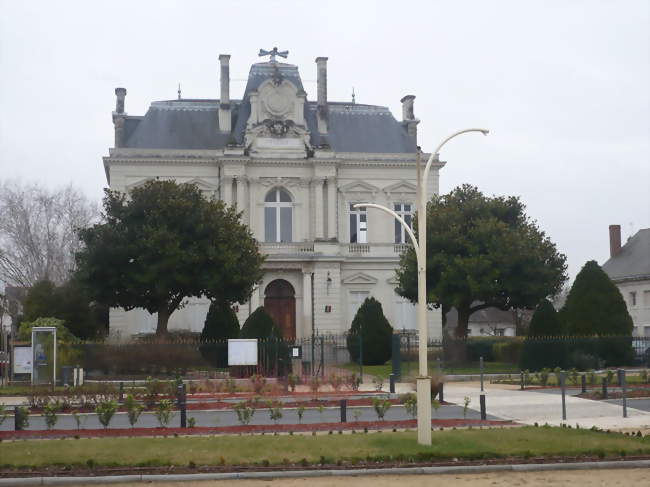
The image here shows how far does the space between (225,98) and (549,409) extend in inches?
1356

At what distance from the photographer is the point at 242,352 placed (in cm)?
3131

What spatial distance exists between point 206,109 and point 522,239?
21.5 metres

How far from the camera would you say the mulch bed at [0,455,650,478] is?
1366 centimetres

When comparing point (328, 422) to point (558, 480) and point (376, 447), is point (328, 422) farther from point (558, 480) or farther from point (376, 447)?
Result: point (558, 480)

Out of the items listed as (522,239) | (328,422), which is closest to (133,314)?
(522,239)

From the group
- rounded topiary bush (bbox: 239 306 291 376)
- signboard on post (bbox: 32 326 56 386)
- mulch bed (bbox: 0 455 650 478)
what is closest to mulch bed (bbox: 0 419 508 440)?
mulch bed (bbox: 0 455 650 478)

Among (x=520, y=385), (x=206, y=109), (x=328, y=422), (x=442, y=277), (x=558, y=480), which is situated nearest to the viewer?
(x=558, y=480)

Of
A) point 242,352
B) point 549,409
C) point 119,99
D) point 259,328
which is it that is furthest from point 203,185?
point 549,409

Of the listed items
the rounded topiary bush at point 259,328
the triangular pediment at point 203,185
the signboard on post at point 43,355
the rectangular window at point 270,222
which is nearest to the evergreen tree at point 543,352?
the rounded topiary bush at point 259,328

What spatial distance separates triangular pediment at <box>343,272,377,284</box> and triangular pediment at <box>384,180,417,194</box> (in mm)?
5145

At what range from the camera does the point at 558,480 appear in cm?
1320

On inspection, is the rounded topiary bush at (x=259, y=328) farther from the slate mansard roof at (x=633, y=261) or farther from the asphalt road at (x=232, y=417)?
the slate mansard roof at (x=633, y=261)

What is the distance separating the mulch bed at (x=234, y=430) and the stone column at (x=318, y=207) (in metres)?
31.9

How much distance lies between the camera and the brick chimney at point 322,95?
175 feet
